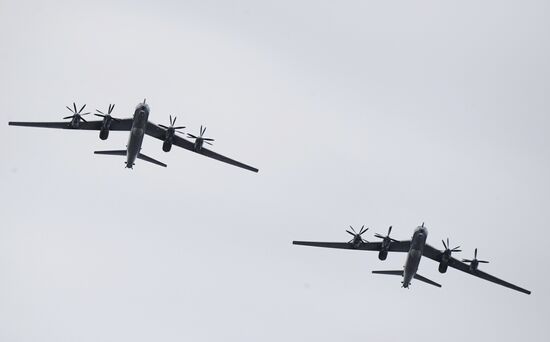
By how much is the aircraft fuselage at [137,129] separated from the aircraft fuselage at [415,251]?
30963 mm

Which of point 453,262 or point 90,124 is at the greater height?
point 90,124

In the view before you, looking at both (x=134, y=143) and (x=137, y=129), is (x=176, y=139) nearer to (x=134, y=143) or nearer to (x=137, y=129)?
(x=134, y=143)

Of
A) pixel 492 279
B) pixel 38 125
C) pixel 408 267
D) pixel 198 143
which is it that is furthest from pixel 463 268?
pixel 38 125

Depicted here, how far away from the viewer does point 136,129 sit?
9950cm

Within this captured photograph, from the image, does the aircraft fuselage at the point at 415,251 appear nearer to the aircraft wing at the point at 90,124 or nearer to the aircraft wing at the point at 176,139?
the aircraft wing at the point at 176,139

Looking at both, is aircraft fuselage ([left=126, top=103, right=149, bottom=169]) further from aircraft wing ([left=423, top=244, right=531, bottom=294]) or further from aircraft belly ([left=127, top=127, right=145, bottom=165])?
aircraft wing ([left=423, top=244, right=531, bottom=294])

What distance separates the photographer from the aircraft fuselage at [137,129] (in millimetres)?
99312

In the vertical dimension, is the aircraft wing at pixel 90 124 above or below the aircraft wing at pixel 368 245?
above

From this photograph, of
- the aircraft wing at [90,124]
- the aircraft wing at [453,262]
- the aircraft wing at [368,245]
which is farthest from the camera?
the aircraft wing at [368,245]

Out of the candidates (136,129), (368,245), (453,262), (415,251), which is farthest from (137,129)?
(453,262)

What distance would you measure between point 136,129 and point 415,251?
106 feet

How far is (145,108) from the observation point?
99875 mm

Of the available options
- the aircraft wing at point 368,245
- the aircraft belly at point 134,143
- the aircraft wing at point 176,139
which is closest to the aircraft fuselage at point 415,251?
the aircraft wing at point 368,245

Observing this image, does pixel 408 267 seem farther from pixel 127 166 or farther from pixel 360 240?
pixel 127 166
